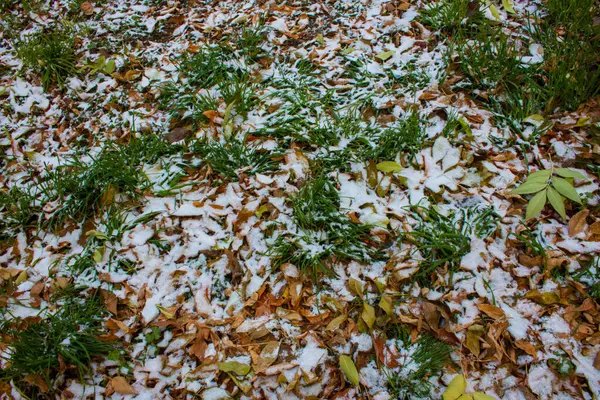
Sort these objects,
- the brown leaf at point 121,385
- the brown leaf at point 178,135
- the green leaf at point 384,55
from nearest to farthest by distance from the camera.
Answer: the brown leaf at point 121,385 < the brown leaf at point 178,135 < the green leaf at point 384,55

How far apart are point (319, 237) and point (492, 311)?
3.07 feet

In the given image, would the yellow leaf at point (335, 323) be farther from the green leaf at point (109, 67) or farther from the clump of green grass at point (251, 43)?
the green leaf at point (109, 67)

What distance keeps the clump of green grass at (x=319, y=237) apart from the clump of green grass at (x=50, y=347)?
3.21 feet

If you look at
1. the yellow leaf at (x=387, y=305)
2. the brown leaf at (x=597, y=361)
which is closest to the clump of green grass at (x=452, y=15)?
the yellow leaf at (x=387, y=305)

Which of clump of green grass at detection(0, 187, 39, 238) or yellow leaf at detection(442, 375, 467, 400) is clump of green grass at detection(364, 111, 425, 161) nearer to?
yellow leaf at detection(442, 375, 467, 400)

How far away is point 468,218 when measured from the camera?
82.4 inches

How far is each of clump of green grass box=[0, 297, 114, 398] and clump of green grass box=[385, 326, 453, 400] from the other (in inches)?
54.2

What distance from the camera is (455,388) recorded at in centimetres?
159

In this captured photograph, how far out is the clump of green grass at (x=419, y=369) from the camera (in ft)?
5.46

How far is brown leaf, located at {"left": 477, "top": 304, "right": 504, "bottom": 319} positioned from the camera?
1795 mm

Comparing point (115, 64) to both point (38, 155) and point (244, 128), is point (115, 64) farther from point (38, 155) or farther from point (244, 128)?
point (244, 128)

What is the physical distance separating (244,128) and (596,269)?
2.17 metres

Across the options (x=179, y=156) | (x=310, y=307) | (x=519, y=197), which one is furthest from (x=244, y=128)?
(x=519, y=197)

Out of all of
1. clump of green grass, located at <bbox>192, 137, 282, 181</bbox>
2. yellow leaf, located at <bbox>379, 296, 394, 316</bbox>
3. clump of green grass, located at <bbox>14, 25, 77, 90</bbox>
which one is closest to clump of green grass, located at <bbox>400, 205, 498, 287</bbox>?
yellow leaf, located at <bbox>379, 296, 394, 316</bbox>
